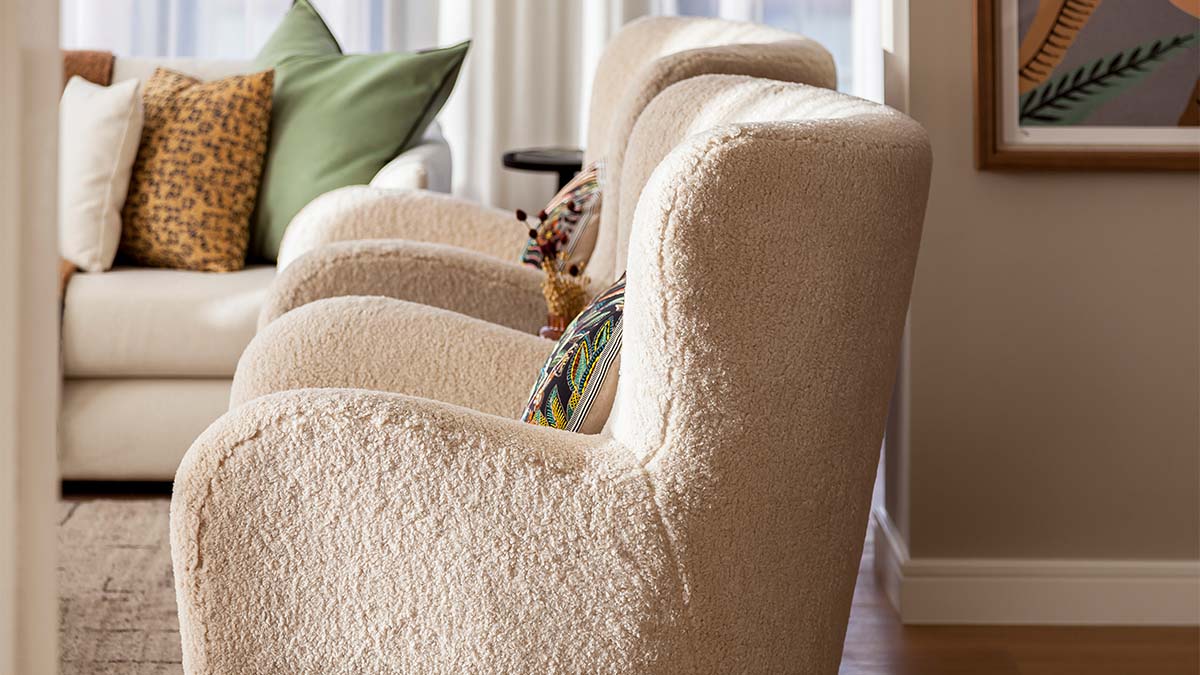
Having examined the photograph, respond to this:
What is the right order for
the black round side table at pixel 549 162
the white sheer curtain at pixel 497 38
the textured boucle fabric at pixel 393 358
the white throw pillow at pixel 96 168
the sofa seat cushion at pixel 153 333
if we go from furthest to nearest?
the white sheer curtain at pixel 497 38 → the black round side table at pixel 549 162 → the white throw pillow at pixel 96 168 → the sofa seat cushion at pixel 153 333 → the textured boucle fabric at pixel 393 358

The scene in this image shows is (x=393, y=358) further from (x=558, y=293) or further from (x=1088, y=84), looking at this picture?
(x=1088, y=84)

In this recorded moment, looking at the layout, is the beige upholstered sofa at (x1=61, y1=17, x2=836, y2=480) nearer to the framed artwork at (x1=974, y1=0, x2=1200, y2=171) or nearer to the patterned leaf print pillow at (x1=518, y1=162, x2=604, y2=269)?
the patterned leaf print pillow at (x1=518, y1=162, x2=604, y2=269)

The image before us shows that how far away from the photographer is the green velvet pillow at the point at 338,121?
9.84 feet

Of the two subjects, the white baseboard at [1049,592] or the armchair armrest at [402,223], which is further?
the armchair armrest at [402,223]

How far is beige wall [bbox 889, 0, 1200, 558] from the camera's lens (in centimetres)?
197

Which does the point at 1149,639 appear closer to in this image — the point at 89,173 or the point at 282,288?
the point at 282,288

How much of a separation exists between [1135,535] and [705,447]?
4.46 ft

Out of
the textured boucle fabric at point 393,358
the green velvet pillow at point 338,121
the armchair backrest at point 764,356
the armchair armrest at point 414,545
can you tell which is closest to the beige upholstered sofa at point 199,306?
the green velvet pillow at point 338,121

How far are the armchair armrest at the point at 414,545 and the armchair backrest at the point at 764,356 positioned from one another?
4cm

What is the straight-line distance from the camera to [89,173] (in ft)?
9.27

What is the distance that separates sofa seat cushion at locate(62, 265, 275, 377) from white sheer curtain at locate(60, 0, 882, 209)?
1.48 meters

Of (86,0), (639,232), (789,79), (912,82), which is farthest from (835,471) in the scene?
(86,0)

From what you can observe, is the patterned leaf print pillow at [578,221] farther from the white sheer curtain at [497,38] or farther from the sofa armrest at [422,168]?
the white sheer curtain at [497,38]

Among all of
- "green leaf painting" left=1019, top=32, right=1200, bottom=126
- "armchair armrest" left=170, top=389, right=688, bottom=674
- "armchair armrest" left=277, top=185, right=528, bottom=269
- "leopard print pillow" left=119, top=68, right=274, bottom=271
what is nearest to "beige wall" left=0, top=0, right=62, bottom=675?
"armchair armrest" left=170, top=389, right=688, bottom=674
